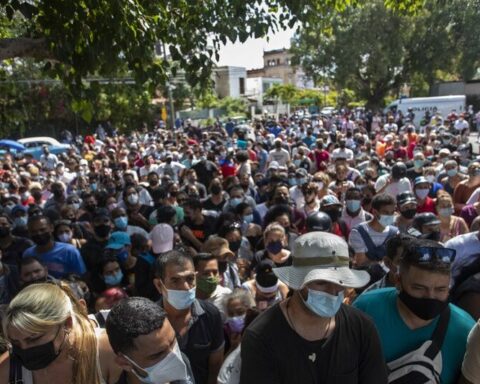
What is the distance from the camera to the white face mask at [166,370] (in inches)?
86.6

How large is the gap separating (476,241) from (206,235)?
10.7 feet

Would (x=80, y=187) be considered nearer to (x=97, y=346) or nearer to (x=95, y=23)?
(x=95, y=23)

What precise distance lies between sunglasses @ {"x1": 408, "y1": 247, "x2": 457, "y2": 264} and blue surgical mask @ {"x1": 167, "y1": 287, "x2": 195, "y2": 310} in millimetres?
1309

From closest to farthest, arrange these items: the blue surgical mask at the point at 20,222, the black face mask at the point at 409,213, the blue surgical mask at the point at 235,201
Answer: the black face mask at the point at 409,213 < the blue surgical mask at the point at 20,222 < the blue surgical mask at the point at 235,201

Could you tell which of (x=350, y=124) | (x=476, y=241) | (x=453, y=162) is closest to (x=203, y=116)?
(x=350, y=124)

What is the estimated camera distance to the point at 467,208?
5.59m

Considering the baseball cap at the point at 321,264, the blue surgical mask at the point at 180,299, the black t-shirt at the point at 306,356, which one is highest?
the baseball cap at the point at 321,264

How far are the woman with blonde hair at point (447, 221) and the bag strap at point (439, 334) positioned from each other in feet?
9.58

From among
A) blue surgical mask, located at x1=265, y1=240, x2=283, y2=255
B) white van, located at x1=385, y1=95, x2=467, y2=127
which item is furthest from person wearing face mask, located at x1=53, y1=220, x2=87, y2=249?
white van, located at x1=385, y1=95, x2=467, y2=127

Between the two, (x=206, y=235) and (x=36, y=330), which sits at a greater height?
(x=36, y=330)

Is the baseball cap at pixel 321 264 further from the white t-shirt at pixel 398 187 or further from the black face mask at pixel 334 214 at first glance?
the white t-shirt at pixel 398 187

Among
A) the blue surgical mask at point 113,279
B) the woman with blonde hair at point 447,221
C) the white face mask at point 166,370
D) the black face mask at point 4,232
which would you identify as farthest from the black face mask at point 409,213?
the black face mask at point 4,232

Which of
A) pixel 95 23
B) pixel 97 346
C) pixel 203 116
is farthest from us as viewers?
pixel 203 116

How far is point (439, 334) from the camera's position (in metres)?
2.31
